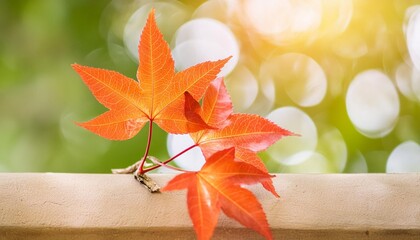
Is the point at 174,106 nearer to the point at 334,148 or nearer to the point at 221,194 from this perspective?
the point at 221,194

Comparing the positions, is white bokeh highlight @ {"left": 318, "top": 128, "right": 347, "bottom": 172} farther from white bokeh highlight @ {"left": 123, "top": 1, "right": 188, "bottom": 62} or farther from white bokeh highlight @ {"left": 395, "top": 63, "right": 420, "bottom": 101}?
white bokeh highlight @ {"left": 123, "top": 1, "right": 188, "bottom": 62}

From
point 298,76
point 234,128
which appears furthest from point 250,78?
point 234,128

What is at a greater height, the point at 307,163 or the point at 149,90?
the point at 149,90

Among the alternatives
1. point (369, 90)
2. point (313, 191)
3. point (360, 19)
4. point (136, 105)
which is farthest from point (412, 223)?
point (360, 19)

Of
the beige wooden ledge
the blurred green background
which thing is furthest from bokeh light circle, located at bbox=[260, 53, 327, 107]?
the beige wooden ledge

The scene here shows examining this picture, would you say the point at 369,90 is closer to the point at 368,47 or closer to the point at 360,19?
the point at 368,47

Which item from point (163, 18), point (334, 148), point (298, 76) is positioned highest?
point (163, 18)
